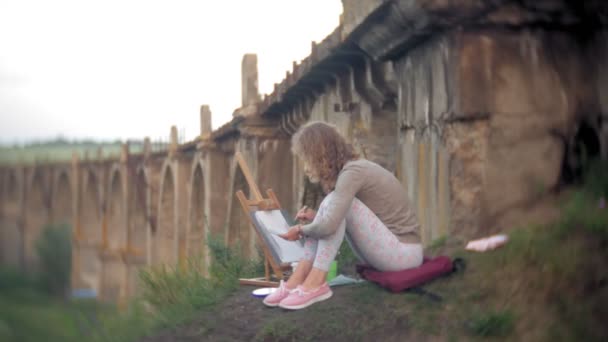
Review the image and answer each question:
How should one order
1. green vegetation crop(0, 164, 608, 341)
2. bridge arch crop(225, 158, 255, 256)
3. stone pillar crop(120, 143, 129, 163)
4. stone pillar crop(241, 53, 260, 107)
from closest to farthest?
green vegetation crop(0, 164, 608, 341)
stone pillar crop(241, 53, 260, 107)
bridge arch crop(225, 158, 255, 256)
stone pillar crop(120, 143, 129, 163)

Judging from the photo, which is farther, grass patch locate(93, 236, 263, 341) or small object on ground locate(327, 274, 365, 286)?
grass patch locate(93, 236, 263, 341)

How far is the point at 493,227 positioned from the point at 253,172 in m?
7.02

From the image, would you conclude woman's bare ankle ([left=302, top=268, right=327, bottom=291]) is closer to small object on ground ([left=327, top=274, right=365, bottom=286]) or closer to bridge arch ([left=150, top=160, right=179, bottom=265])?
small object on ground ([left=327, top=274, right=365, bottom=286])

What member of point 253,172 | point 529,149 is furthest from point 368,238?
point 253,172

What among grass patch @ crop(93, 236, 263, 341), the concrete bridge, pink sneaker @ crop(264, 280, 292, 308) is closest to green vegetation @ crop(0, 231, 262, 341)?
grass patch @ crop(93, 236, 263, 341)

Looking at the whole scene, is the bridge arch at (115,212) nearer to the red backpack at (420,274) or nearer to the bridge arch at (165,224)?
the bridge arch at (165,224)

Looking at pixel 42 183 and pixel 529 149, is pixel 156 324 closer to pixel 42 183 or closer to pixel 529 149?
pixel 529 149

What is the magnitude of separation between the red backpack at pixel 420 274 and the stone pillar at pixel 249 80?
7280mm

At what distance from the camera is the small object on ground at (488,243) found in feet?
13.4

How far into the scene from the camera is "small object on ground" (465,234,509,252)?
4.08m

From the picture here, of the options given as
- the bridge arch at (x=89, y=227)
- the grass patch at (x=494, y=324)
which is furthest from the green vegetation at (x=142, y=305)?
the bridge arch at (x=89, y=227)

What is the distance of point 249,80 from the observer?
11.7 metres

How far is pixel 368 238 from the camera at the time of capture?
4426 mm

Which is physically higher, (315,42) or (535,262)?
(315,42)
